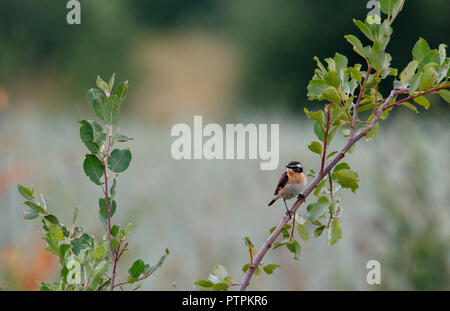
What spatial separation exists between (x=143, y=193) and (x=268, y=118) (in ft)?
10.4

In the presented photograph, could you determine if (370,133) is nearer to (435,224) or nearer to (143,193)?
(435,224)

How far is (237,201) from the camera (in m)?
4.23

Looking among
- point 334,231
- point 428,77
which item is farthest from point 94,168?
point 428,77

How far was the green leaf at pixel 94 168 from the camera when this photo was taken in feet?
2.34

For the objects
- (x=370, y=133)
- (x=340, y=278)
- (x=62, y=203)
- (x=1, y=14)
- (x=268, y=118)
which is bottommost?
(x=340, y=278)

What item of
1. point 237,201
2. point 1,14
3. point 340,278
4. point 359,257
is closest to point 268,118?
point 237,201

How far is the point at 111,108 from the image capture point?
2.34 ft

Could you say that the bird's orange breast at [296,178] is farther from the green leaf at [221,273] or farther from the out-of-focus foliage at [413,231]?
the out-of-focus foliage at [413,231]

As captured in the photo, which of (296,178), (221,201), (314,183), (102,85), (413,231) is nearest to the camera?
(314,183)

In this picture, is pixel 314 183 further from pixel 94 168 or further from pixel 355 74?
pixel 94 168

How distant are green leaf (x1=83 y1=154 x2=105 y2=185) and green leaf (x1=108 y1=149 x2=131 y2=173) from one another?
2 centimetres

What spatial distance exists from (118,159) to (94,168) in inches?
1.3

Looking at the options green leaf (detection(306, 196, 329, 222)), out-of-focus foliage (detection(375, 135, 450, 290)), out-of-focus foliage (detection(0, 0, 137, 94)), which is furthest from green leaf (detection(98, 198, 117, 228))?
out-of-focus foliage (detection(0, 0, 137, 94))
